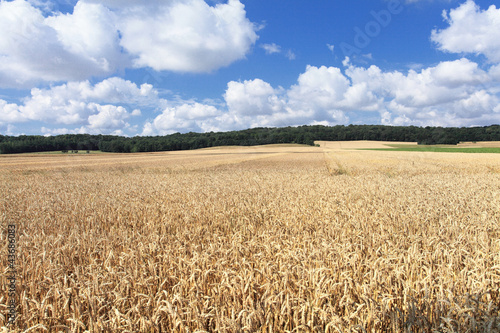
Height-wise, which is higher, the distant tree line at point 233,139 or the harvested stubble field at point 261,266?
the distant tree line at point 233,139

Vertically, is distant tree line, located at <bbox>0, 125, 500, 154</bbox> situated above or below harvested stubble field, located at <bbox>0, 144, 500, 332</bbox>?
above

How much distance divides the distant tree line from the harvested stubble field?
10343cm

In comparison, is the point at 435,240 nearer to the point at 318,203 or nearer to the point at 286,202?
the point at 318,203

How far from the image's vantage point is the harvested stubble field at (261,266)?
2586 millimetres

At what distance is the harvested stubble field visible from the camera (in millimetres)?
2586

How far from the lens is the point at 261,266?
3650 millimetres

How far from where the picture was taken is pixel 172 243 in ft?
15.9

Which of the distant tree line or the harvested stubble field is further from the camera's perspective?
the distant tree line

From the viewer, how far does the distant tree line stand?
101 metres

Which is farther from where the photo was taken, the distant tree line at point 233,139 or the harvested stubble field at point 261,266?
the distant tree line at point 233,139

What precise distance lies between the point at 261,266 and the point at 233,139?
122 m

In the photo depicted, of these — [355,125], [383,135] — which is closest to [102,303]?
[383,135]

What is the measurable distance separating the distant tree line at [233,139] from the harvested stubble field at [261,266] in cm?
10343

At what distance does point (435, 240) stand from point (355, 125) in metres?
168
